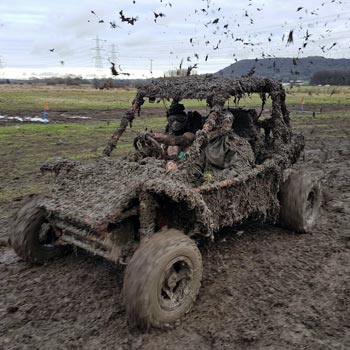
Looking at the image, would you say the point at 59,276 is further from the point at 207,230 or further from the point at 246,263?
the point at 246,263

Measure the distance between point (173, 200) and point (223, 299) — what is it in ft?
3.63

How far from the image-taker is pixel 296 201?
598 cm

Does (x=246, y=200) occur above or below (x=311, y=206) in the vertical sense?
above

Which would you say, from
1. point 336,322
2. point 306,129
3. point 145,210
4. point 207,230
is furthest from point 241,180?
point 306,129

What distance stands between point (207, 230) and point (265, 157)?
2.08 meters

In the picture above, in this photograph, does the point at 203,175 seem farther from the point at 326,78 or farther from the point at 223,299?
the point at 326,78

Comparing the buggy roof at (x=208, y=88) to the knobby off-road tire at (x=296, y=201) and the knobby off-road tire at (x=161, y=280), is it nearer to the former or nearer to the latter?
the knobby off-road tire at (x=296, y=201)

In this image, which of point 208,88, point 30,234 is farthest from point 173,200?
point 30,234

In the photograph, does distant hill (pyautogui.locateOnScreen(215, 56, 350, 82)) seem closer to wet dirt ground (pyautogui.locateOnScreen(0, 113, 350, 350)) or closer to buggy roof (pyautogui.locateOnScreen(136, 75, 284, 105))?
buggy roof (pyautogui.locateOnScreen(136, 75, 284, 105))

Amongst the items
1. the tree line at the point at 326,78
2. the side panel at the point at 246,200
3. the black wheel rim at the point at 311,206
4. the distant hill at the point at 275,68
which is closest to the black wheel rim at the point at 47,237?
the side panel at the point at 246,200

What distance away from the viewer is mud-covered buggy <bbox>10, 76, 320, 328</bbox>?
13.1 feet

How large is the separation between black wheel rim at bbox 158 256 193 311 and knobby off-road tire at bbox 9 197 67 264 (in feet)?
5.71

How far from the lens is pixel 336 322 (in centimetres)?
399

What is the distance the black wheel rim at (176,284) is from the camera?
13.0 feet
